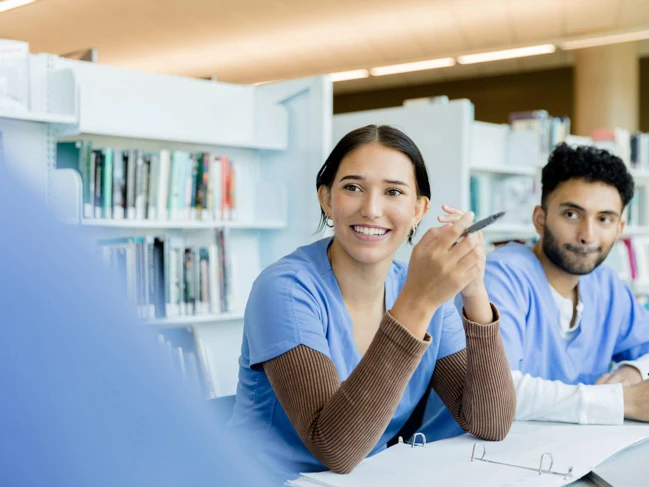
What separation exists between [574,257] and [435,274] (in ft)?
3.19

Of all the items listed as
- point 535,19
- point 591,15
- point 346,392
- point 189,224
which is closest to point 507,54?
point 535,19

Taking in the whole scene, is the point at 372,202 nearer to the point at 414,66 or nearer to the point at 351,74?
the point at 414,66

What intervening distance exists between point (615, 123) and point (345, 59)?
10.5 feet

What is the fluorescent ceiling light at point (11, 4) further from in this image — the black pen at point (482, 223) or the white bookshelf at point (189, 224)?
the black pen at point (482, 223)

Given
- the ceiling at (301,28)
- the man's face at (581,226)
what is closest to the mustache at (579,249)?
the man's face at (581,226)

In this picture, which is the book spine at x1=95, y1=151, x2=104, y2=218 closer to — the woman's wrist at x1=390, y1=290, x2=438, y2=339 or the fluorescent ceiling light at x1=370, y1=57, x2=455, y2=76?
the woman's wrist at x1=390, y1=290, x2=438, y2=339

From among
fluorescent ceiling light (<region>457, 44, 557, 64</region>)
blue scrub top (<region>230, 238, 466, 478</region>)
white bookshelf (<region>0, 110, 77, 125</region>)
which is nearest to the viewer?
blue scrub top (<region>230, 238, 466, 478</region>)

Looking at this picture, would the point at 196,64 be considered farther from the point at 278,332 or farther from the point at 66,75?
the point at 278,332

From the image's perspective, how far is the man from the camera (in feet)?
5.82

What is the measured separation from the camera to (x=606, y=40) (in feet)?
25.2

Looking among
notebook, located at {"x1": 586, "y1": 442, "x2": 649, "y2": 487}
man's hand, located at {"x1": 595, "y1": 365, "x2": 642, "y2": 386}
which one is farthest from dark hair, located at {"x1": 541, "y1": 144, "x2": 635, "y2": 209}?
notebook, located at {"x1": 586, "y1": 442, "x2": 649, "y2": 487}

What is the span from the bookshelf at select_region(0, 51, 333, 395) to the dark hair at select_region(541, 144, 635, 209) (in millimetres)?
1211

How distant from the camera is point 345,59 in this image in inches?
343

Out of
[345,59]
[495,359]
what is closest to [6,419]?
[495,359]
